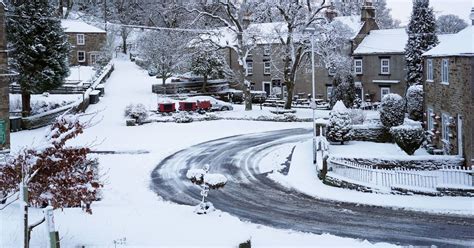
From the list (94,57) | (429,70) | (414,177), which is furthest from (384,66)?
(94,57)

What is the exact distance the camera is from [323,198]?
2167 cm

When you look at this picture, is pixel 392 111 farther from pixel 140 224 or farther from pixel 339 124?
pixel 140 224

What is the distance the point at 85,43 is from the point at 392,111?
159 feet

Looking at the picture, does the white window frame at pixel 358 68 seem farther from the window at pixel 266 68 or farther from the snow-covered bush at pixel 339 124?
the snow-covered bush at pixel 339 124

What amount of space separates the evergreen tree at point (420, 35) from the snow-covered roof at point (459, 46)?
49.9 ft

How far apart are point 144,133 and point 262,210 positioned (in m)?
19.9

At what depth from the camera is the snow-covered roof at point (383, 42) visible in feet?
179

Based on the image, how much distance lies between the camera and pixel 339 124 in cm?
3275

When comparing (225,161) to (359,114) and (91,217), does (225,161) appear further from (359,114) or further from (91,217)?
(91,217)

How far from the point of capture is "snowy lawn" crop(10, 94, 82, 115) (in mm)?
42844

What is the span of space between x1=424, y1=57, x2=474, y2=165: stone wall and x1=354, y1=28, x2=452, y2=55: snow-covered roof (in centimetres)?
2546

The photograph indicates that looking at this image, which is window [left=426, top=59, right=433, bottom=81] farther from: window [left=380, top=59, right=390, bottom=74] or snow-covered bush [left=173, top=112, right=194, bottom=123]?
window [left=380, top=59, right=390, bottom=74]

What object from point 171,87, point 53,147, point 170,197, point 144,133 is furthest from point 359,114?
point 53,147

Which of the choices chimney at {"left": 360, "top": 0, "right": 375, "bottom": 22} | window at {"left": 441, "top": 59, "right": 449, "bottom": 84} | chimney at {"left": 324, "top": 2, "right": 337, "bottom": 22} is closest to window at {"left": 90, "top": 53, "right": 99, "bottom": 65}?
chimney at {"left": 324, "top": 2, "right": 337, "bottom": 22}
